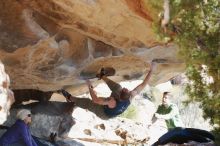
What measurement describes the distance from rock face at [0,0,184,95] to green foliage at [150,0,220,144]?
177cm

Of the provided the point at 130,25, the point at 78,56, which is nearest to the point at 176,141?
the point at 130,25

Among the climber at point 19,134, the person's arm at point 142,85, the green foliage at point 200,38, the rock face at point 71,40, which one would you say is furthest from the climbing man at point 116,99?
the green foliage at point 200,38

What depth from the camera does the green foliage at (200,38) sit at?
19.5ft

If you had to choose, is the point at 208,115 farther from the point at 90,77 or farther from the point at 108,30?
the point at 90,77

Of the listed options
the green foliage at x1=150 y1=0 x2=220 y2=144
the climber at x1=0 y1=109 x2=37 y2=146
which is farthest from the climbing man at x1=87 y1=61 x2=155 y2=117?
the green foliage at x1=150 y1=0 x2=220 y2=144

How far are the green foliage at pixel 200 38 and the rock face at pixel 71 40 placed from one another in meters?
1.77

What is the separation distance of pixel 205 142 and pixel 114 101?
2870mm

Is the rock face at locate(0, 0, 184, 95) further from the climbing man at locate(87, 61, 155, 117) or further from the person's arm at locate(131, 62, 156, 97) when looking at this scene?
the climbing man at locate(87, 61, 155, 117)

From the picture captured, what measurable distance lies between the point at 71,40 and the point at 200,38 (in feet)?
14.6

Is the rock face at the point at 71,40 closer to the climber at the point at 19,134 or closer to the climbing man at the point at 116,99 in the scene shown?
the climbing man at the point at 116,99

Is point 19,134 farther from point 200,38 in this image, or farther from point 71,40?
point 200,38

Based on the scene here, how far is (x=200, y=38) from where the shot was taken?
6.09m

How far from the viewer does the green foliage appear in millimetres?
5945

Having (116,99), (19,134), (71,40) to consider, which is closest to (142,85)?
(116,99)
